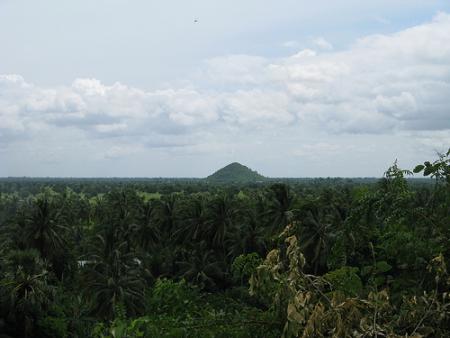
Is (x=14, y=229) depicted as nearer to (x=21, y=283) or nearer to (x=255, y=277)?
(x=21, y=283)

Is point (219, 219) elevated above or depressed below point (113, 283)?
above

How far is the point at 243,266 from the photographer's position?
738 cm

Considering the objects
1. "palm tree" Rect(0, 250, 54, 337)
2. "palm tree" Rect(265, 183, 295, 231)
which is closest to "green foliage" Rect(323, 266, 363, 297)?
"palm tree" Rect(0, 250, 54, 337)

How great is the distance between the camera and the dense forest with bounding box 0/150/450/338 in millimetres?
4363

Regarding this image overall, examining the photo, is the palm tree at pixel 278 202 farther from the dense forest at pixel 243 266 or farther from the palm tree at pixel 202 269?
the palm tree at pixel 202 269

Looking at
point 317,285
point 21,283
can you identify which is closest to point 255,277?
point 317,285

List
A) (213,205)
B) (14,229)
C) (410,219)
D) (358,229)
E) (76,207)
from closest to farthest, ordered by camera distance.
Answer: (410,219) < (358,229) < (14,229) < (213,205) < (76,207)

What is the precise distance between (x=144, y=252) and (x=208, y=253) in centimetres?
859

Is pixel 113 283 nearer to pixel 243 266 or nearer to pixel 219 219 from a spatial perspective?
pixel 219 219

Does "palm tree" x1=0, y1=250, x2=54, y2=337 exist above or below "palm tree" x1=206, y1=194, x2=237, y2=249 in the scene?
below

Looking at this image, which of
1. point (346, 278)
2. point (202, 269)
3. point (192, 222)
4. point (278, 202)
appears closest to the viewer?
point (346, 278)

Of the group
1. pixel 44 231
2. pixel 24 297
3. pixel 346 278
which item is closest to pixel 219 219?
pixel 44 231

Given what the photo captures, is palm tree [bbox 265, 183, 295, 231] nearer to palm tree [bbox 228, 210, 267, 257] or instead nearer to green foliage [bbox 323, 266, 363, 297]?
palm tree [bbox 228, 210, 267, 257]

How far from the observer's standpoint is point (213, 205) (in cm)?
5944
